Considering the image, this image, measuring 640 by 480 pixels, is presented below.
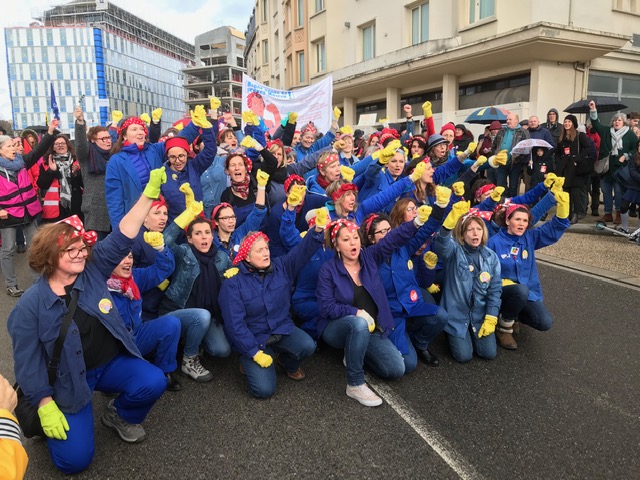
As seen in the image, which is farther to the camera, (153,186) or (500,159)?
(500,159)

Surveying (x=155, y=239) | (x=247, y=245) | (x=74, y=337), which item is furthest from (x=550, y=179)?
(x=74, y=337)

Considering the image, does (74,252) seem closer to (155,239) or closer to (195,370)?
(155,239)

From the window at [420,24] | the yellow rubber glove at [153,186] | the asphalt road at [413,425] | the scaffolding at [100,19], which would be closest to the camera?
the asphalt road at [413,425]

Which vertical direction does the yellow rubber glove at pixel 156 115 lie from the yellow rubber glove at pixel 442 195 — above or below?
above

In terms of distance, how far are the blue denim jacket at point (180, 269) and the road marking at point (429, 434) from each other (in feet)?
5.44

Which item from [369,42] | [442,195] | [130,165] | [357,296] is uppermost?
[369,42]

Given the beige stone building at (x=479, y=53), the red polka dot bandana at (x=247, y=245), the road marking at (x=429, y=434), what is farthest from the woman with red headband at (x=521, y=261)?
the beige stone building at (x=479, y=53)

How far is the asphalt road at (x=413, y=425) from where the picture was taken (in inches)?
103

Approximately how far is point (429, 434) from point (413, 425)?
0.14 metres

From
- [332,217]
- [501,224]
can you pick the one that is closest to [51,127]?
[332,217]

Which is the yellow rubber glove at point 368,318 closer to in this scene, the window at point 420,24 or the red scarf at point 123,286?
the red scarf at point 123,286

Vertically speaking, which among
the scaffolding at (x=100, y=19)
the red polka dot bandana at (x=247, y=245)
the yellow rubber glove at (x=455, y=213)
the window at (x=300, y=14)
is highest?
the scaffolding at (x=100, y=19)

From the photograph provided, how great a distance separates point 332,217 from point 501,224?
170cm

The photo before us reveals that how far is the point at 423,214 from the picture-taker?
3625 mm
